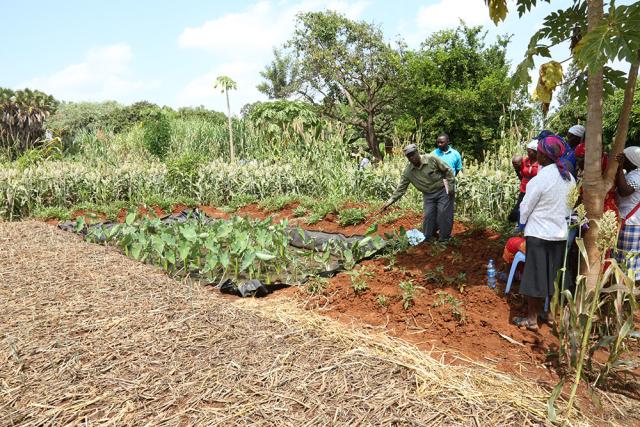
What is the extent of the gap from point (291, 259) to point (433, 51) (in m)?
12.5

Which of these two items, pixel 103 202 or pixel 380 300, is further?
pixel 103 202

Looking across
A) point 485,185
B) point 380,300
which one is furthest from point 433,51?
point 380,300

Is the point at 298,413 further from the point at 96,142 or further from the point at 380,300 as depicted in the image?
the point at 96,142

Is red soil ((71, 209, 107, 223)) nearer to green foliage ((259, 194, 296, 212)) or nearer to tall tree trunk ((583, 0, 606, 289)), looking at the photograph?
green foliage ((259, 194, 296, 212))

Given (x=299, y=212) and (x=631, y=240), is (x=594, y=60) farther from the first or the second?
(x=299, y=212)

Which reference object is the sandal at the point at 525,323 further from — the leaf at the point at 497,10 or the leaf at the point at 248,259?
the leaf at the point at 248,259

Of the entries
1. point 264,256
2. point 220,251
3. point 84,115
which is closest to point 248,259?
point 264,256

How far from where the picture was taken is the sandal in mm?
3354

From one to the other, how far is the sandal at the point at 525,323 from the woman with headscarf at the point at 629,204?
796mm

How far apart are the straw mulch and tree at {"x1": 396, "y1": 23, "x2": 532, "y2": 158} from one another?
12.4 meters

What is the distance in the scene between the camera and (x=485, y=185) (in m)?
7.12

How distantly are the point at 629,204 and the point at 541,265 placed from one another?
899mm

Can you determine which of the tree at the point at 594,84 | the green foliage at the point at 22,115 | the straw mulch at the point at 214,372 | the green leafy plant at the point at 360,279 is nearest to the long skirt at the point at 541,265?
the tree at the point at 594,84

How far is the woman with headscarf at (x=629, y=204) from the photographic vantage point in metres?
3.38
